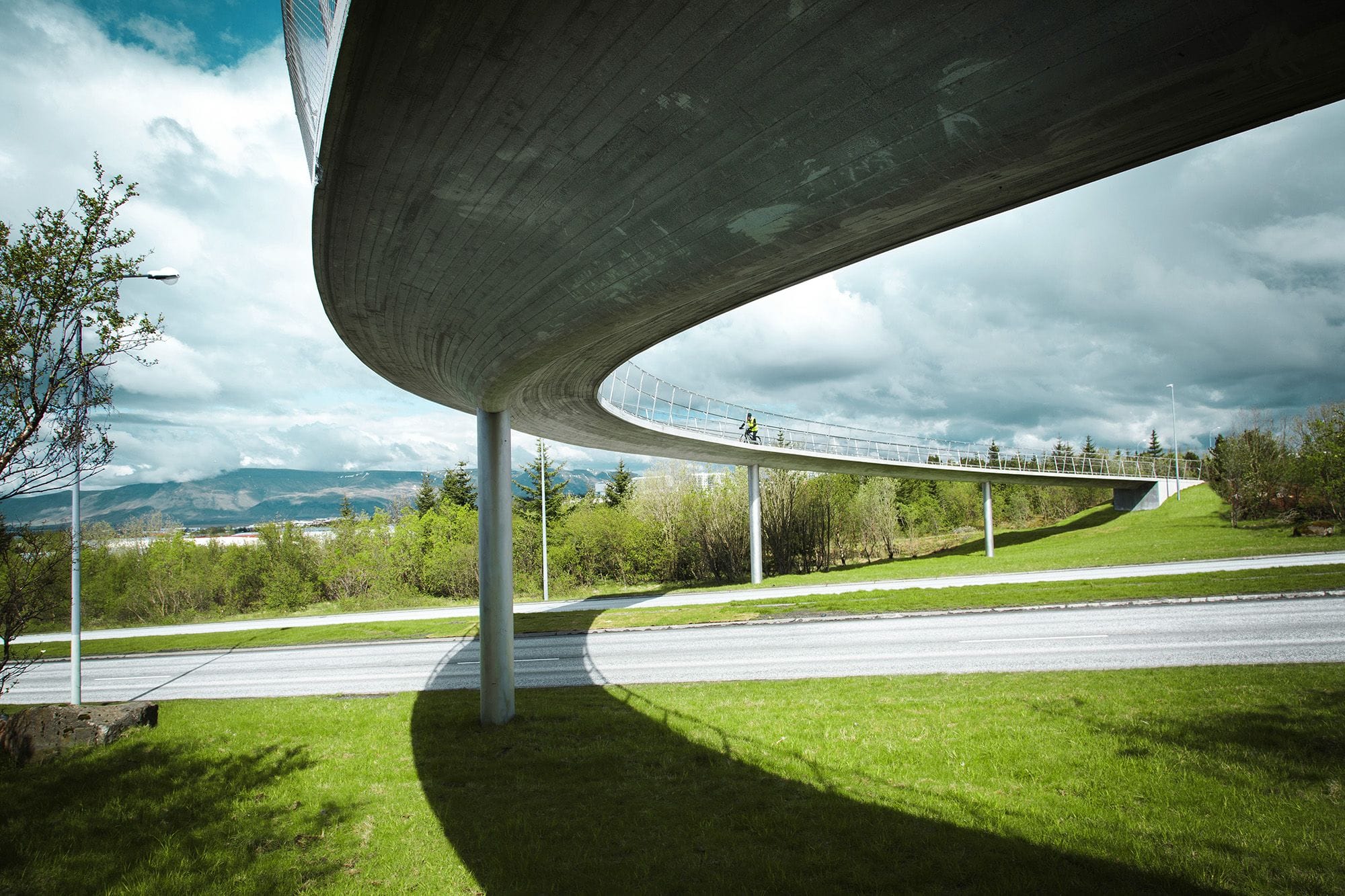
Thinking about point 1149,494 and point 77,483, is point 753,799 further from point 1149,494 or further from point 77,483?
point 1149,494

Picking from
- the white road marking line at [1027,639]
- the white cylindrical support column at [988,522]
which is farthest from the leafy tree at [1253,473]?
the white road marking line at [1027,639]

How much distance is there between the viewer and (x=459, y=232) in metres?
5.66

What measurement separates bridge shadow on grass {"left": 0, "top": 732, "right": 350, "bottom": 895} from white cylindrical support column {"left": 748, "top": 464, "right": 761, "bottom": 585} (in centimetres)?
2535

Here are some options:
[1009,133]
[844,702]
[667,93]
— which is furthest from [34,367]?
[844,702]

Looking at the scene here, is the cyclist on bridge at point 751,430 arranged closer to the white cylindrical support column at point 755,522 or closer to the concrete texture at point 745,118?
the white cylindrical support column at point 755,522

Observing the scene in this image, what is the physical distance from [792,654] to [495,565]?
23.4 ft

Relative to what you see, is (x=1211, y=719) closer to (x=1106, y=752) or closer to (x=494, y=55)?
(x=1106, y=752)

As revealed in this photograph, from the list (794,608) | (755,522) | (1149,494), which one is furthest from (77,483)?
(1149,494)

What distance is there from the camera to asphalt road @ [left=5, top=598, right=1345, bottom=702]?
1209 centimetres

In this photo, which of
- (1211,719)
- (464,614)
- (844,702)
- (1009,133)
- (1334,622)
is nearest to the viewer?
(1009,133)

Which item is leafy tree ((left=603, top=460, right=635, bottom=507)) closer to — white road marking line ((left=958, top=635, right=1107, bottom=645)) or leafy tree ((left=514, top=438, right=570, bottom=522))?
leafy tree ((left=514, top=438, right=570, bottom=522))

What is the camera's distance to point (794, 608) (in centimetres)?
2075

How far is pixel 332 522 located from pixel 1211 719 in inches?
1619

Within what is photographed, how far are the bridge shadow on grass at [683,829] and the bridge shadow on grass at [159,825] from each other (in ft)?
4.67
